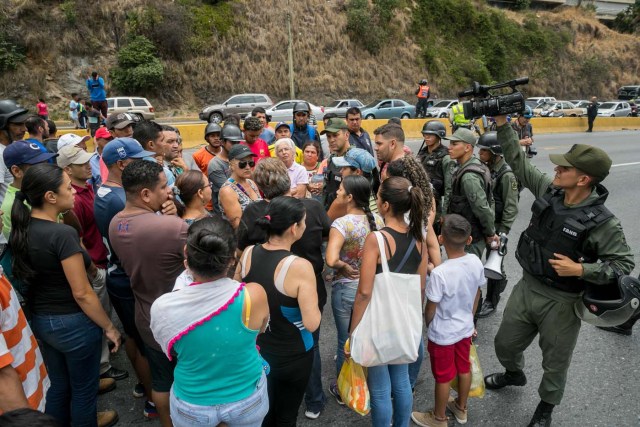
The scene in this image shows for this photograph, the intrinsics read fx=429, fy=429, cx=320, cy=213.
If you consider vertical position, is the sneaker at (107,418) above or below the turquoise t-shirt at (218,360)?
below

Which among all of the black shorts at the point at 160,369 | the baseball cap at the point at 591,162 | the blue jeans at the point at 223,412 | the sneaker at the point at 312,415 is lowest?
the sneaker at the point at 312,415

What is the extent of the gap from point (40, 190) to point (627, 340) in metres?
5.05

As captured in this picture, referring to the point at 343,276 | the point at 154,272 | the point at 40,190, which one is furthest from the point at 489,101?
the point at 40,190

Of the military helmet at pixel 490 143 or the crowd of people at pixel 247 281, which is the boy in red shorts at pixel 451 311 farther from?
the military helmet at pixel 490 143

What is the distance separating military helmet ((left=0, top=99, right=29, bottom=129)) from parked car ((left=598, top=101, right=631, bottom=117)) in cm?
3278

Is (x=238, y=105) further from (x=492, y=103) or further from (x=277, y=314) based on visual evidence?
(x=277, y=314)

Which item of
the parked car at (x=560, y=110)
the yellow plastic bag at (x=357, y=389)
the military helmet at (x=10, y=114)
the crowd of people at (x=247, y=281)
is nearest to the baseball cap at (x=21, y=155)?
the crowd of people at (x=247, y=281)

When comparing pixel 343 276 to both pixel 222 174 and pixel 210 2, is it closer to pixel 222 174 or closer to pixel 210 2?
pixel 222 174

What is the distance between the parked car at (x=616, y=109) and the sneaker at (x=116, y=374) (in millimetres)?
33006

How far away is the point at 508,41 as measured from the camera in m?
39.5

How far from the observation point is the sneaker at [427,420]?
2.98 meters

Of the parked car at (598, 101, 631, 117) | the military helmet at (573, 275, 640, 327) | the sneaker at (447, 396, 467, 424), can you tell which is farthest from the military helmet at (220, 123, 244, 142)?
the parked car at (598, 101, 631, 117)

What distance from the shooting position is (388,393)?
2.69 meters

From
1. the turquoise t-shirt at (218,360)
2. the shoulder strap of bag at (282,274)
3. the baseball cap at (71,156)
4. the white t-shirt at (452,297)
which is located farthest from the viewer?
the baseball cap at (71,156)
